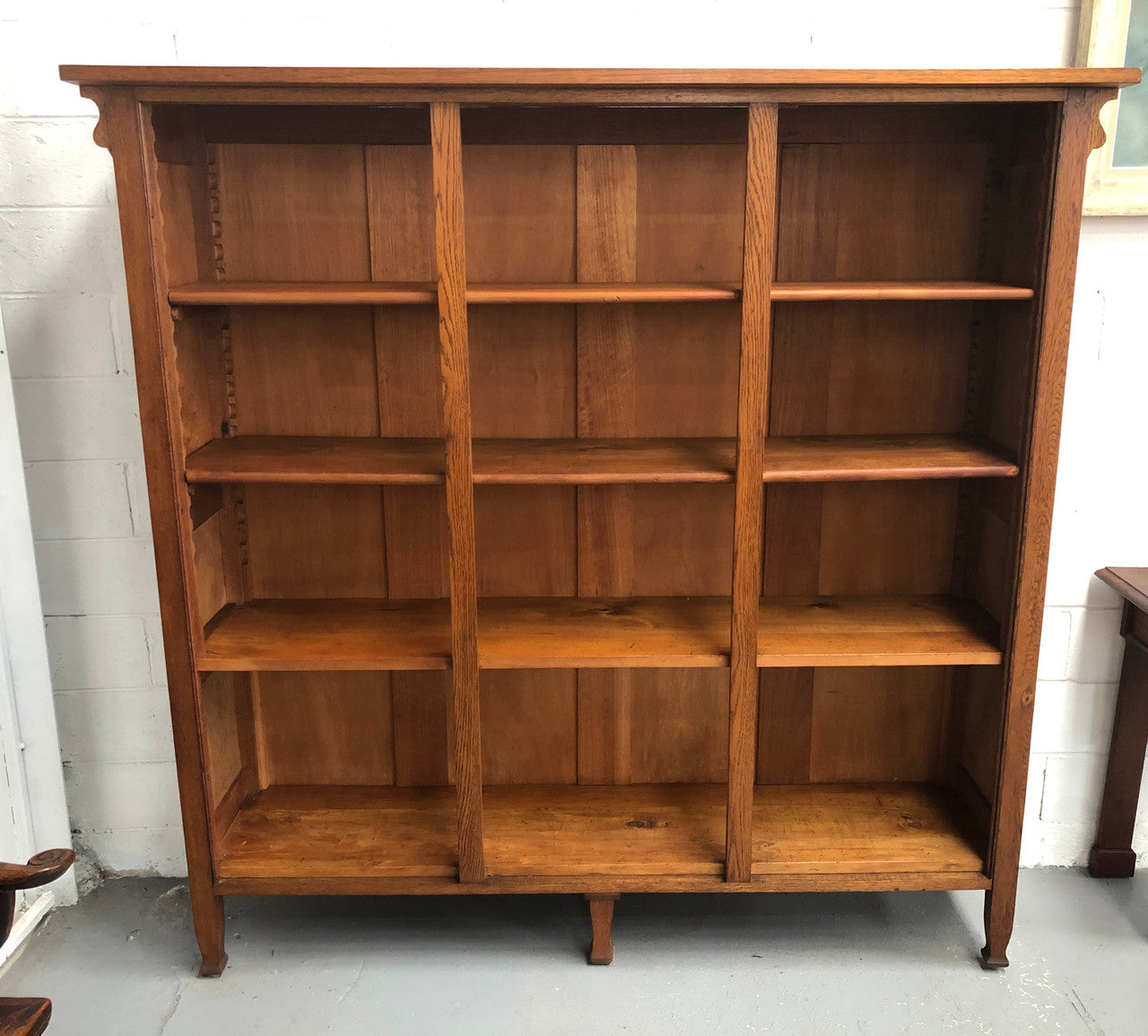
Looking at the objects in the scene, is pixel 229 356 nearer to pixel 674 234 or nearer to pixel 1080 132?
pixel 674 234

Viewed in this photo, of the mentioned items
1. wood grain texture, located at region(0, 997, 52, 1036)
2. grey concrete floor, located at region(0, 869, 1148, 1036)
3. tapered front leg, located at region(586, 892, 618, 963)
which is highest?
wood grain texture, located at region(0, 997, 52, 1036)

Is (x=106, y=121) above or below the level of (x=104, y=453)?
above

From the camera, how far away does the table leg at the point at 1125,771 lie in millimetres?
2268

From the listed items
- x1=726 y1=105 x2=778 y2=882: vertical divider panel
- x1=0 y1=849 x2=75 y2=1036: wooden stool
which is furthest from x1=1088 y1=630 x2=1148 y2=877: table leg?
x1=0 y1=849 x2=75 y2=1036: wooden stool

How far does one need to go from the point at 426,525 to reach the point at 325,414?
33 cm

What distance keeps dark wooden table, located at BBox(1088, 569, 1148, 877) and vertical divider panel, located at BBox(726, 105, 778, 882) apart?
2.95 feet

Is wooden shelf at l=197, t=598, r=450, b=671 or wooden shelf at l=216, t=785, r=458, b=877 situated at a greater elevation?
wooden shelf at l=197, t=598, r=450, b=671

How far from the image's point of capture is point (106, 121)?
170 centimetres

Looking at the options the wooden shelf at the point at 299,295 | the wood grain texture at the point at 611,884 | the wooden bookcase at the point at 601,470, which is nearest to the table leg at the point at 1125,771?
the wooden bookcase at the point at 601,470

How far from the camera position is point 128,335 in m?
2.17

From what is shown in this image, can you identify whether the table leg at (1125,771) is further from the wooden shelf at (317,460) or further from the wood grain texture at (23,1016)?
the wood grain texture at (23,1016)

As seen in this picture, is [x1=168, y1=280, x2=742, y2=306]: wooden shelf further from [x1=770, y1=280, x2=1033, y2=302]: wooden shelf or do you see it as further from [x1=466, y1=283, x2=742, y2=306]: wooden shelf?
[x1=770, y1=280, x2=1033, y2=302]: wooden shelf

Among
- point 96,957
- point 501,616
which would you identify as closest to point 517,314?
point 501,616

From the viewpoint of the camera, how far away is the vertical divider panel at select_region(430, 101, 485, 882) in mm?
1731
